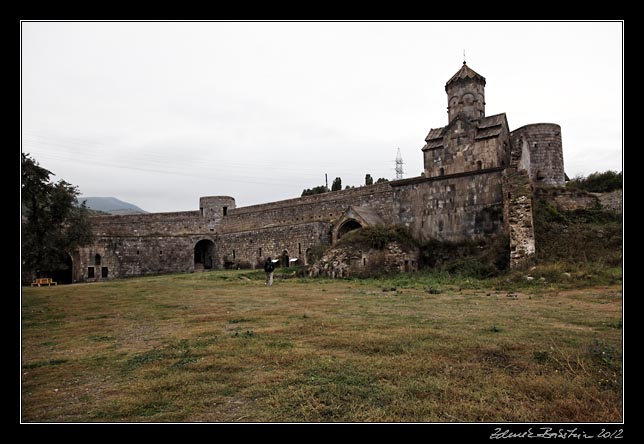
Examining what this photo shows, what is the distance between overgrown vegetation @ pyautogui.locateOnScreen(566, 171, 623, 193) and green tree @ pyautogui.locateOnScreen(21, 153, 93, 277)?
2221 cm

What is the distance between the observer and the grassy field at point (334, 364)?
3.79 m

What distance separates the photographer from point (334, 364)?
510 cm

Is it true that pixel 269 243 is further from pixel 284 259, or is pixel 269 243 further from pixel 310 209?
pixel 310 209

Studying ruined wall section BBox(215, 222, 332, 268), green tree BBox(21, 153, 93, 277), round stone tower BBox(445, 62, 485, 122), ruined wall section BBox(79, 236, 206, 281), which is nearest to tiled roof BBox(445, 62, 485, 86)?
round stone tower BBox(445, 62, 485, 122)

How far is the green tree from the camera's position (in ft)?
52.0

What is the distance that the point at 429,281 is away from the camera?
1670 cm

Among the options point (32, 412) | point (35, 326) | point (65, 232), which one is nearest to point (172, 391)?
point (32, 412)

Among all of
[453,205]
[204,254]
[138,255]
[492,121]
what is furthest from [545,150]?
[138,255]

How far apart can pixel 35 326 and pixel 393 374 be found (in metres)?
8.08

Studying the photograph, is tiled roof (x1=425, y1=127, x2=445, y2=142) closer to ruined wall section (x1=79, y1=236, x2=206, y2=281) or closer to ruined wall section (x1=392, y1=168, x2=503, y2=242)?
ruined wall section (x1=392, y1=168, x2=503, y2=242)

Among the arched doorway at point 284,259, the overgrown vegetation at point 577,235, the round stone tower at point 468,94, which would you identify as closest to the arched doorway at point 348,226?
the arched doorway at point 284,259

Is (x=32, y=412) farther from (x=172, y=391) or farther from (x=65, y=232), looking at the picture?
(x=65, y=232)

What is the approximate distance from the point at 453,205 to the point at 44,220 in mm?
19102

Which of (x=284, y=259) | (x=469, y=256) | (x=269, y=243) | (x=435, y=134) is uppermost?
(x=435, y=134)
